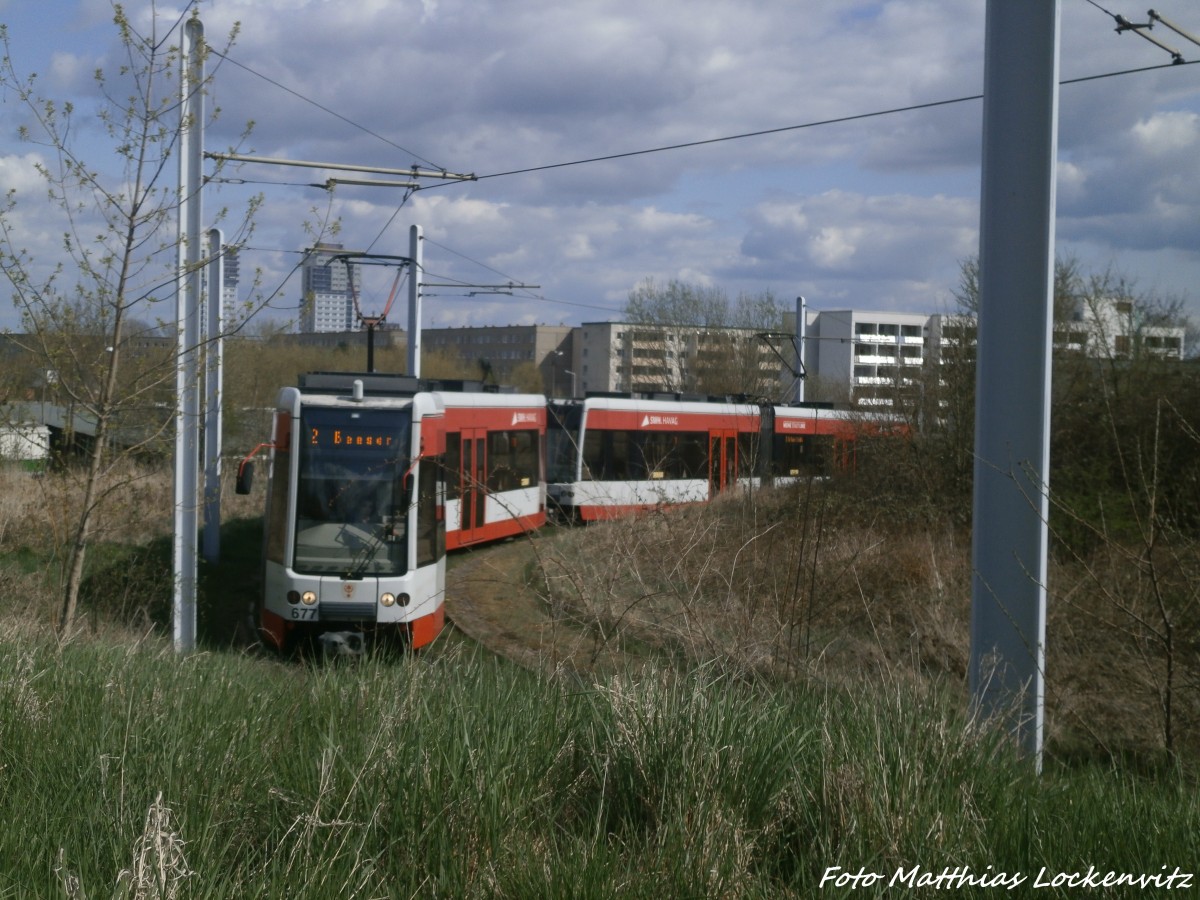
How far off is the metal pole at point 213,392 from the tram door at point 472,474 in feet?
13.5

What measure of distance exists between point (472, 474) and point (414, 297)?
7.77 meters

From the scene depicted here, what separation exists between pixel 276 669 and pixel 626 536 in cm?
317

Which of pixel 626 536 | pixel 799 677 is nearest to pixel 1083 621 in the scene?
pixel 626 536

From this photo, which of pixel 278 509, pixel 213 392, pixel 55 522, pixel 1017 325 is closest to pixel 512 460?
pixel 278 509

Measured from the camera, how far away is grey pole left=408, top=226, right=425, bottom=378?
27328mm

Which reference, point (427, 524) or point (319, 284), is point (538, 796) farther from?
point (319, 284)

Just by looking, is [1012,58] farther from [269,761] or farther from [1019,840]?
[269,761]

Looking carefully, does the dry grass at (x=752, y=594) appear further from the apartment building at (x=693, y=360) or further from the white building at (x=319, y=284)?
the apartment building at (x=693, y=360)

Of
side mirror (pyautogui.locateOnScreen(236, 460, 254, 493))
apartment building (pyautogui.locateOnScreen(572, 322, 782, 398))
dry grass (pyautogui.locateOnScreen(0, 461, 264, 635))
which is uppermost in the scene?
apartment building (pyautogui.locateOnScreen(572, 322, 782, 398))

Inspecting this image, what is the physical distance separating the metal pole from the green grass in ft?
17.7

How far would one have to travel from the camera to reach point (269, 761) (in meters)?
4.79

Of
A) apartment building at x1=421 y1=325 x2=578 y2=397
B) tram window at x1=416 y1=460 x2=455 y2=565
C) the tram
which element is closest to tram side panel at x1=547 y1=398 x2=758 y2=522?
tram window at x1=416 y1=460 x2=455 y2=565

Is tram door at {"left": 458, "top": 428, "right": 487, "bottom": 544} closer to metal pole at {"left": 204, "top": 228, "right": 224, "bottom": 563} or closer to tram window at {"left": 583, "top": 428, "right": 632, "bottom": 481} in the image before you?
metal pole at {"left": 204, "top": 228, "right": 224, "bottom": 563}

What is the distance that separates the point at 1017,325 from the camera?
21.5 feet
